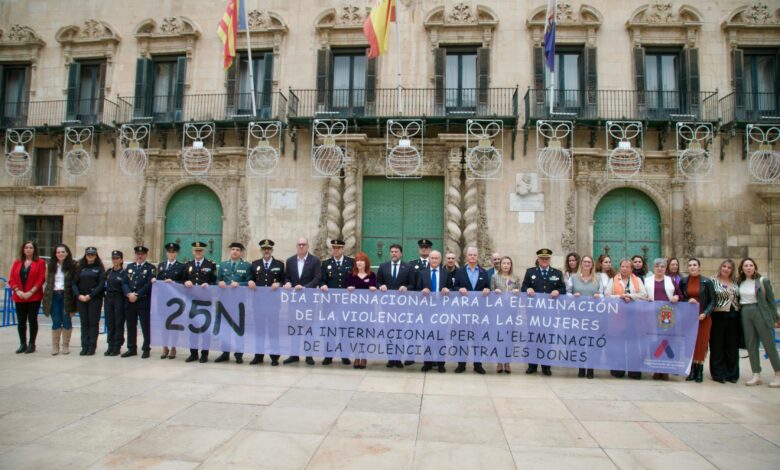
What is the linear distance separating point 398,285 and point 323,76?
399 inches

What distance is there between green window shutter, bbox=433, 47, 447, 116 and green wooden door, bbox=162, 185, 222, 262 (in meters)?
7.89

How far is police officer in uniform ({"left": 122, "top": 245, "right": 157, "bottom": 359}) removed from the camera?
9.23 m

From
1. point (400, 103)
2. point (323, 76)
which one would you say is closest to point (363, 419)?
point (400, 103)

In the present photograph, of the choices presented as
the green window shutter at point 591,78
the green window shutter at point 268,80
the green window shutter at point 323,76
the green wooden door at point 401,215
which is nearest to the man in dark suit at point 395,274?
the green wooden door at point 401,215

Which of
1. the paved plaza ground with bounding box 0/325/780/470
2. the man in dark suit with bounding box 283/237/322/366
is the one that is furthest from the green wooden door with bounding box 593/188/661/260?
the man in dark suit with bounding box 283/237/322/366

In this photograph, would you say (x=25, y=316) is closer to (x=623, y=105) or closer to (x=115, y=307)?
(x=115, y=307)

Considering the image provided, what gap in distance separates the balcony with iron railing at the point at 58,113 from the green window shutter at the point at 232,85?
12.7ft

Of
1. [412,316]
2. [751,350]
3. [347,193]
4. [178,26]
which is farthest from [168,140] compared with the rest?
[751,350]

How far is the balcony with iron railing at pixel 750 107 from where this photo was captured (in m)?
15.8

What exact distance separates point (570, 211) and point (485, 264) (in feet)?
9.98

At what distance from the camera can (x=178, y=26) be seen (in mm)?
17875

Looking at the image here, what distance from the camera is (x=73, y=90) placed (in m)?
18.2

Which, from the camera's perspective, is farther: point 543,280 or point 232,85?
point 232,85

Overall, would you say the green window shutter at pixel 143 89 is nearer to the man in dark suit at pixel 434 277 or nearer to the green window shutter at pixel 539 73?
the green window shutter at pixel 539 73
